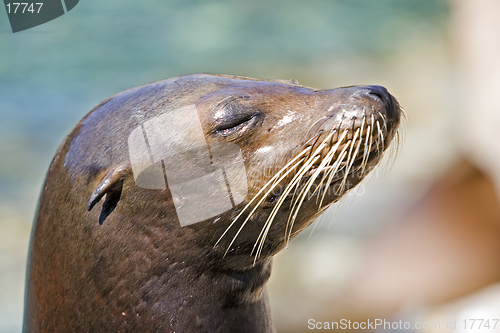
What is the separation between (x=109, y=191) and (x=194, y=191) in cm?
42

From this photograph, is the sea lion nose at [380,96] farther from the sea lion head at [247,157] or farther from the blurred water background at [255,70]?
the blurred water background at [255,70]

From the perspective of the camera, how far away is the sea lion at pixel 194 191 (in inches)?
125

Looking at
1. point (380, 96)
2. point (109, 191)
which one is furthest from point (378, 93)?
point (109, 191)

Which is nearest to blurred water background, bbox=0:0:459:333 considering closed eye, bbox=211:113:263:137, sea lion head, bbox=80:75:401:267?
sea lion head, bbox=80:75:401:267

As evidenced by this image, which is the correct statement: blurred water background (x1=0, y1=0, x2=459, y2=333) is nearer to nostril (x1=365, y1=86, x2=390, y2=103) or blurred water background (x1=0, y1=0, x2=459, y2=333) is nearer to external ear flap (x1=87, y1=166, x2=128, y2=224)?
external ear flap (x1=87, y1=166, x2=128, y2=224)

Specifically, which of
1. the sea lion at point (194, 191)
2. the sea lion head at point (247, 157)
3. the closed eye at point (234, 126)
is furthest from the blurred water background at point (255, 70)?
the closed eye at point (234, 126)

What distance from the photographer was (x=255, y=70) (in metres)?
18.0

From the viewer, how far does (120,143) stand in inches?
129

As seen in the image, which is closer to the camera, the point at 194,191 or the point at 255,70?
the point at 194,191

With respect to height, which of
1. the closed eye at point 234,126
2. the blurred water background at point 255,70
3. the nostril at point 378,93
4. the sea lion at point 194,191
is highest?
the nostril at point 378,93

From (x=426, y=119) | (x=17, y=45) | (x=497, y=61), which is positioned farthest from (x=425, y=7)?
(x=17, y=45)

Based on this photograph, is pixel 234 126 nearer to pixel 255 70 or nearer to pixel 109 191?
pixel 109 191

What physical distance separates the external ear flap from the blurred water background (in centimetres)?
547

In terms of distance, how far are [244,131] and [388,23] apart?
20468 millimetres
